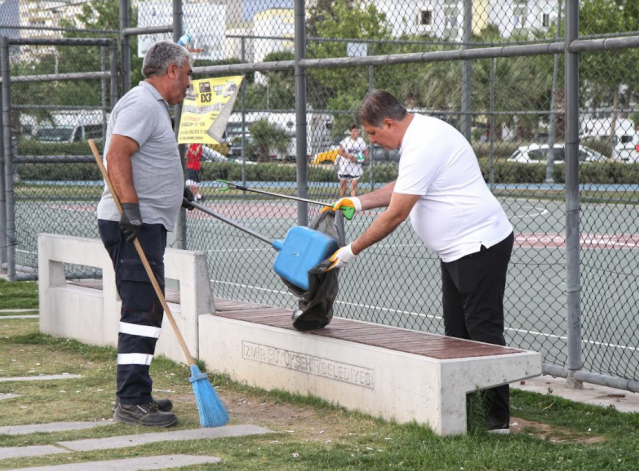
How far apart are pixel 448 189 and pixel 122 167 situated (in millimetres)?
1755

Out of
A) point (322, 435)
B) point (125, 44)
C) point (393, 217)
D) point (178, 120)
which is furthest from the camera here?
point (125, 44)

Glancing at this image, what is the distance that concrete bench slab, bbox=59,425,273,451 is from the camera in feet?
17.6

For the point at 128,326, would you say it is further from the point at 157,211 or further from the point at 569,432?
the point at 569,432

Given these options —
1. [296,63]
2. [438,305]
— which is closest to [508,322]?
[438,305]

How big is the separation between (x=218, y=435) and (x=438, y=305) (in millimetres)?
5238

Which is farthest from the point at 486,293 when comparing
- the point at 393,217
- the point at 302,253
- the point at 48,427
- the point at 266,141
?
the point at 266,141

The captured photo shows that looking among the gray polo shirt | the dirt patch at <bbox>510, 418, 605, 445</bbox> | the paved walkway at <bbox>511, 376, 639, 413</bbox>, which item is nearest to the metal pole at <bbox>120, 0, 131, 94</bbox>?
the gray polo shirt

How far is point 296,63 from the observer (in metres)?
7.63

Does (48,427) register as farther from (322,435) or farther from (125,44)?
(125,44)

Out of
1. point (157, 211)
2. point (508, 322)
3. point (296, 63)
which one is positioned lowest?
point (508, 322)

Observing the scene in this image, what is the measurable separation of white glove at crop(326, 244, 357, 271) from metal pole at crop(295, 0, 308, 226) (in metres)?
2.01

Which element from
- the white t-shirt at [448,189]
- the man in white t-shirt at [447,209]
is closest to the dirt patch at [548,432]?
the man in white t-shirt at [447,209]

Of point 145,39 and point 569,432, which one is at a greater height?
point 145,39

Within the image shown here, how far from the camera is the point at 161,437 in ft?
18.3
